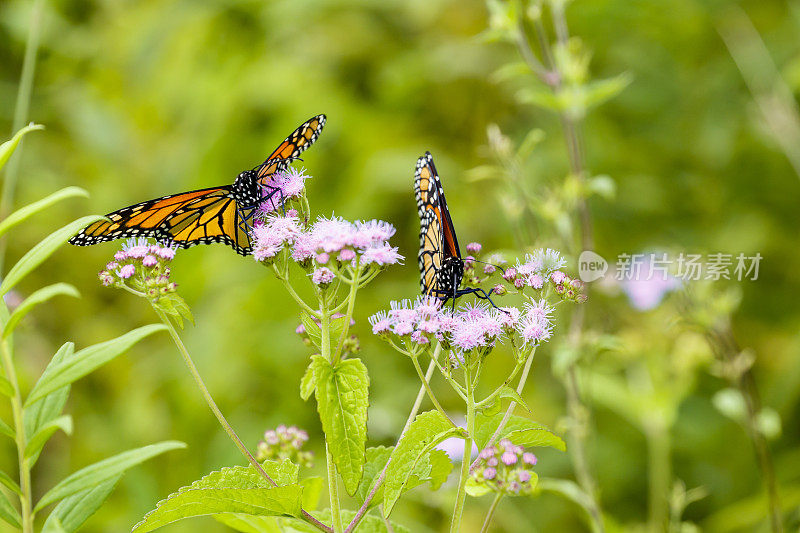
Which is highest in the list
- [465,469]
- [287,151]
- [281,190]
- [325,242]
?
[287,151]

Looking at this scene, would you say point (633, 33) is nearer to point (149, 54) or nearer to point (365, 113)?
point (365, 113)

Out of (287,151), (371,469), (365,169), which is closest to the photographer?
(371,469)

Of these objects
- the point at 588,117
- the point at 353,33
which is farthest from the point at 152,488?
the point at 588,117

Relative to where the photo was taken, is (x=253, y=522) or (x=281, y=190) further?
(x=281, y=190)

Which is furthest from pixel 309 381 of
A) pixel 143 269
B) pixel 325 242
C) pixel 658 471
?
pixel 658 471

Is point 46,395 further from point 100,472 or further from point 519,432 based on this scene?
point 519,432

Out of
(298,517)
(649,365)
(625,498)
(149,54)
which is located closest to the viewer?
(298,517)

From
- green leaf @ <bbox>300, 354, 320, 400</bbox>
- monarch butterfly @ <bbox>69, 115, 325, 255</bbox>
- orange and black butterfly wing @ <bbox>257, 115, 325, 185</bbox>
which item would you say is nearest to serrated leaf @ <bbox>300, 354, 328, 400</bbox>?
green leaf @ <bbox>300, 354, 320, 400</bbox>
